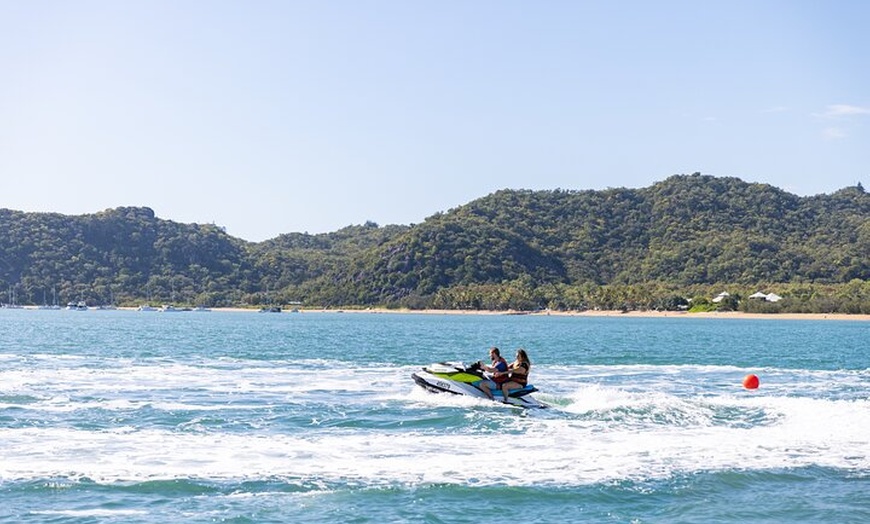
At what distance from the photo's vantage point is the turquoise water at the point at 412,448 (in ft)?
55.7

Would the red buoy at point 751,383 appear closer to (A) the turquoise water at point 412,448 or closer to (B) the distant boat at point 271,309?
(A) the turquoise water at point 412,448

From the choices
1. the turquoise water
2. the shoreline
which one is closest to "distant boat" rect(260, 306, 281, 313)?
the shoreline

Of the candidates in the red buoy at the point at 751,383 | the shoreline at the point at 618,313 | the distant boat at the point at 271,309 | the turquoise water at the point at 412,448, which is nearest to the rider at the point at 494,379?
the turquoise water at the point at 412,448

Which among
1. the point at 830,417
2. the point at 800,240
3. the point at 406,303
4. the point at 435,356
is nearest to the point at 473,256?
the point at 406,303

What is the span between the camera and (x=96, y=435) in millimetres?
22922

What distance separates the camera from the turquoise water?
17.0 m

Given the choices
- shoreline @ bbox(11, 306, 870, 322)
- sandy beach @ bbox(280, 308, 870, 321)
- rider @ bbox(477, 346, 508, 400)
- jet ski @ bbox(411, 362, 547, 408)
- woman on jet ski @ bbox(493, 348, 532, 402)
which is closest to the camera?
woman on jet ski @ bbox(493, 348, 532, 402)

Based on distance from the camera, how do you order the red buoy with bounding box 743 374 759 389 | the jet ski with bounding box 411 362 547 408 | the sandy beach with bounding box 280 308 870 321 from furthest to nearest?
the sandy beach with bounding box 280 308 870 321
the red buoy with bounding box 743 374 759 389
the jet ski with bounding box 411 362 547 408

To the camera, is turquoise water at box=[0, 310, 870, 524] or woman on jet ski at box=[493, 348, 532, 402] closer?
turquoise water at box=[0, 310, 870, 524]

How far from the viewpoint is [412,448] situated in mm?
22016

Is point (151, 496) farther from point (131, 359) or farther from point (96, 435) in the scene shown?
point (131, 359)

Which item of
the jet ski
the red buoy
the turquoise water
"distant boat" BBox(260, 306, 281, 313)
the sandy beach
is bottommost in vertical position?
the turquoise water

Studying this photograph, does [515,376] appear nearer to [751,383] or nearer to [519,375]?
[519,375]

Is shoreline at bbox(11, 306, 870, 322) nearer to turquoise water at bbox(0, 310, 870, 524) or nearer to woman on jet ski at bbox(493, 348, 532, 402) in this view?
turquoise water at bbox(0, 310, 870, 524)
